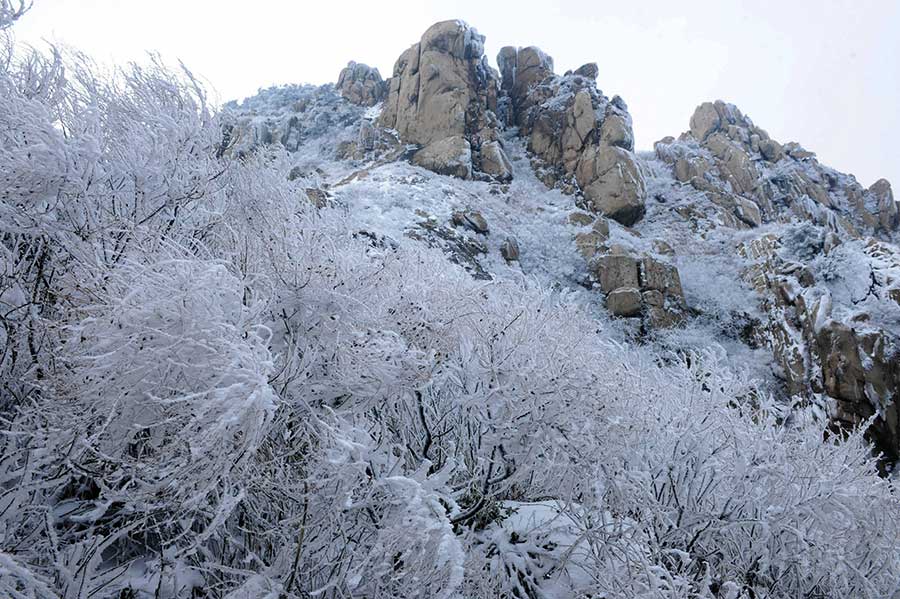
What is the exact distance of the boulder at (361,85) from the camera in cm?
4450

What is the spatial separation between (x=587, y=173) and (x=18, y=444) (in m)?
31.9

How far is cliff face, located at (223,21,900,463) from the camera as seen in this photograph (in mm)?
16594

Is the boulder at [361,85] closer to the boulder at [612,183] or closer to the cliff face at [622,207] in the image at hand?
the cliff face at [622,207]

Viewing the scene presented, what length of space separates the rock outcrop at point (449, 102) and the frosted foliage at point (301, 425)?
83.4ft

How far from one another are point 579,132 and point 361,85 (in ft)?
72.8

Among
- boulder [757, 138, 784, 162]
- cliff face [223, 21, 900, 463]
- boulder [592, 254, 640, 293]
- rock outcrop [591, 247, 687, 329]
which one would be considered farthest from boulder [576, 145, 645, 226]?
boulder [757, 138, 784, 162]

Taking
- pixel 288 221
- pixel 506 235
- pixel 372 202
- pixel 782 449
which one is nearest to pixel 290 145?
pixel 372 202

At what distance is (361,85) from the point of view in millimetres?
45438

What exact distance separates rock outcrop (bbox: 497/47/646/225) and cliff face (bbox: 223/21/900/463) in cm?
13

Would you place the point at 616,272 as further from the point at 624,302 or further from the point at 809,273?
the point at 809,273

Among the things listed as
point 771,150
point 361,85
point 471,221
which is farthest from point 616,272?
point 361,85

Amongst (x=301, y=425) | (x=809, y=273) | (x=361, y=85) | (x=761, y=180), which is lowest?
(x=301, y=425)

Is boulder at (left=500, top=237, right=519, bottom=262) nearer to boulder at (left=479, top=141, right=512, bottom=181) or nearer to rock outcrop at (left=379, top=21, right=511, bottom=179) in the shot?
rock outcrop at (left=379, top=21, right=511, bottom=179)

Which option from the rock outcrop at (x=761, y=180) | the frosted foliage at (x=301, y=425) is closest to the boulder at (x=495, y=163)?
the rock outcrop at (x=761, y=180)
